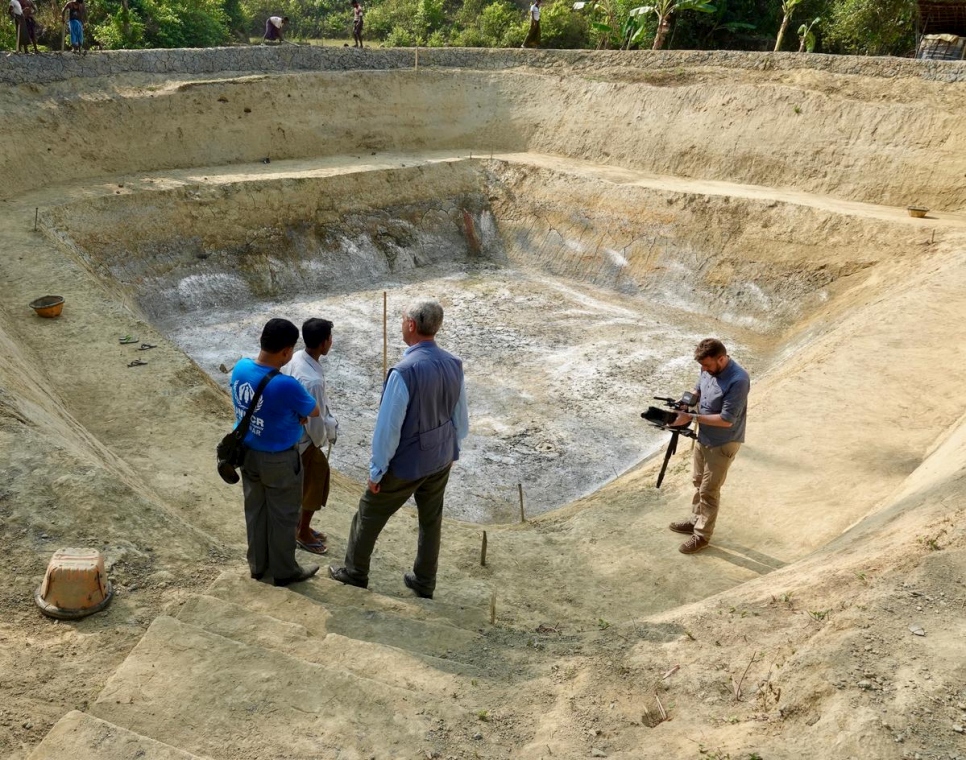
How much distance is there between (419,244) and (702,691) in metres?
16.1

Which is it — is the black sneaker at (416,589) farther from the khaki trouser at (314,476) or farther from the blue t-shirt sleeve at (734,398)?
the blue t-shirt sleeve at (734,398)

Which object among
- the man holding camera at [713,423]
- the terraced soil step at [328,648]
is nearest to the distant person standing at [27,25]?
the man holding camera at [713,423]

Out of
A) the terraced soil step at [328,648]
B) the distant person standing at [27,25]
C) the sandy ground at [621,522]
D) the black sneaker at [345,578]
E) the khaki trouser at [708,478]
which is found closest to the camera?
the sandy ground at [621,522]

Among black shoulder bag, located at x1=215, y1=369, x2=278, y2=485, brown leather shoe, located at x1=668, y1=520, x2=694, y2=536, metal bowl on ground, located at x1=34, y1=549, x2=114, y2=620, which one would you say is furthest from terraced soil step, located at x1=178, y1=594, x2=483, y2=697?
brown leather shoe, located at x1=668, y1=520, x2=694, y2=536

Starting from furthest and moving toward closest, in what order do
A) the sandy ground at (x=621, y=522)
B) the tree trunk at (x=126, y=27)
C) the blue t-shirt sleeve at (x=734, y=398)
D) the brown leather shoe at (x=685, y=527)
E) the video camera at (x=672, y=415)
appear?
the tree trunk at (x=126, y=27)
the brown leather shoe at (x=685, y=527)
the video camera at (x=672, y=415)
the blue t-shirt sleeve at (x=734, y=398)
the sandy ground at (x=621, y=522)

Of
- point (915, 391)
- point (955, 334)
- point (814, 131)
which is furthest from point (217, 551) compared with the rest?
point (814, 131)

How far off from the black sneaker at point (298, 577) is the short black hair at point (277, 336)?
1.48 metres

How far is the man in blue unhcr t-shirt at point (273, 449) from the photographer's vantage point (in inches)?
176

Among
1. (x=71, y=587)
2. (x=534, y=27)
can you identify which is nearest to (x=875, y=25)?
(x=534, y=27)

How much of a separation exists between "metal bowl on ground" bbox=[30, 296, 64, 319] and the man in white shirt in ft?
21.4

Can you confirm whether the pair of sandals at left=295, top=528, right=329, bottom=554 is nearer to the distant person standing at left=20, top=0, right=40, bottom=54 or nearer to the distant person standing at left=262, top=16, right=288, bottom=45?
the distant person standing at left=20, top=0, right=40, bottom=54

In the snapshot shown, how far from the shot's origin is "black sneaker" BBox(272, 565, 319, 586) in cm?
497

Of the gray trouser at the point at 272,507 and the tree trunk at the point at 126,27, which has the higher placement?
the tree trunk at the point at 126,27

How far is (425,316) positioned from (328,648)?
190cm
